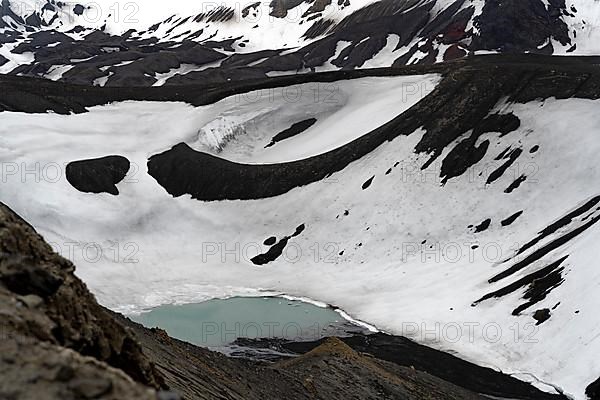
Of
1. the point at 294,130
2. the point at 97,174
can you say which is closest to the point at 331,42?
the point at 294,130

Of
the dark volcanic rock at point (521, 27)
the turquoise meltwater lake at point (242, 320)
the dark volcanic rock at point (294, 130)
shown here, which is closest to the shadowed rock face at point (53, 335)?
the turquoise meltwater lake at point (242, 320)

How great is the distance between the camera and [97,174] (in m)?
47.2

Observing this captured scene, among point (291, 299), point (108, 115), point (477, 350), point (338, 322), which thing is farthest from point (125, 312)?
point (108, 115)

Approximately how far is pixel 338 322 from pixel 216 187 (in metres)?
20.2

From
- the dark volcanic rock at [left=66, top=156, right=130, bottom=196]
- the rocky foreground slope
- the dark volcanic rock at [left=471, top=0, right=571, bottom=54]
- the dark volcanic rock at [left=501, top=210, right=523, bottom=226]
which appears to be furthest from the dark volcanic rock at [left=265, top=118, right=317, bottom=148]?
the dark volcanic rock at [left=471, top=0, right=571, bottom=54]

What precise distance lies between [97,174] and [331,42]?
93.0 meters

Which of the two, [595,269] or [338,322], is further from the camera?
[338,322]

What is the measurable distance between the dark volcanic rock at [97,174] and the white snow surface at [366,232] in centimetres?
67

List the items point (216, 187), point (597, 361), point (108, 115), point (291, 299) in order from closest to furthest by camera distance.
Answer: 1. point (597, 361)
2. point (291, 299)
3. point (216, 187)
4. point (108, 115)

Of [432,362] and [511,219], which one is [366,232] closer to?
[511,219]

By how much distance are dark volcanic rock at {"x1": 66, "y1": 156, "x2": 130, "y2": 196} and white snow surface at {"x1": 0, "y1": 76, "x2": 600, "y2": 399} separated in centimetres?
67

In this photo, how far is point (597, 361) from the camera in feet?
68.6

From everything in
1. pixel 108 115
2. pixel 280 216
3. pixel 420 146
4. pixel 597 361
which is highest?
pixel 108 115

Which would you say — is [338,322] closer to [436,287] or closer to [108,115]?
[436,287]
